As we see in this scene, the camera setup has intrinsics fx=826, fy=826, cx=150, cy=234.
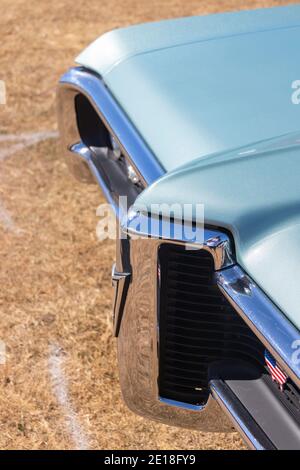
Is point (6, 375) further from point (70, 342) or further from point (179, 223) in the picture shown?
point (179, 223)

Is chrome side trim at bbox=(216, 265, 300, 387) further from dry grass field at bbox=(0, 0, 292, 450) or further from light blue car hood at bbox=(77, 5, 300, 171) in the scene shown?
dry grass field at bbox=(0, 0, 292, 450)

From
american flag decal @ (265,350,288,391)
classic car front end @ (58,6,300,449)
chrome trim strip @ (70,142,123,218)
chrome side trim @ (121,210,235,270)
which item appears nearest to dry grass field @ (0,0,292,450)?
classic car front end @ (58,6,300,449)

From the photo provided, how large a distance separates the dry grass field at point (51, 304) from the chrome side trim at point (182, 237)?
91 cm

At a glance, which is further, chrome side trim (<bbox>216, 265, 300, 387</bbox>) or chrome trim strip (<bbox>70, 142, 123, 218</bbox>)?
chrome trim strip (<bbox>70, 142, 123, 218</bbox>)

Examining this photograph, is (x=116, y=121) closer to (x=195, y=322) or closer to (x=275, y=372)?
(x=195, y=322)

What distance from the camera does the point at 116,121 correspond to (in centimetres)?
286

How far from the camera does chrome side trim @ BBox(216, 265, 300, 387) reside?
1.86m

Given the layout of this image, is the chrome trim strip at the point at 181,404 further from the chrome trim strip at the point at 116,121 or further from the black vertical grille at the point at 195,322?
the chrome trim strip at the point at 116,121

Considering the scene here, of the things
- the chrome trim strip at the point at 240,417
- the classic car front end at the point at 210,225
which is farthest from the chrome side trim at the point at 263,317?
the chrome trim strip at the point at 240,417

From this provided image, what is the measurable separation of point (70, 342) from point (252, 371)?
1155 millimetres

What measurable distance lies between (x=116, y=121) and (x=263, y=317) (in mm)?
1151

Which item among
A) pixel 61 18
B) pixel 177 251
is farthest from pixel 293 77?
pixel 61 18

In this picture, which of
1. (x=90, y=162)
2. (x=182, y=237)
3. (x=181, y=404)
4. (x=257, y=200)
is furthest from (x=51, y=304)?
(x=257, y=200)

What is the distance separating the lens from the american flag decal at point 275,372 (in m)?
2.12
